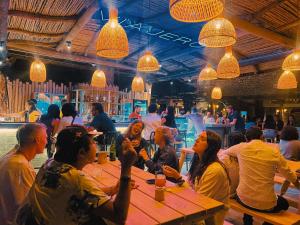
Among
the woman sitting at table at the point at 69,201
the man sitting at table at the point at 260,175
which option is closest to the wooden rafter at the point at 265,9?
the man sitting at table at the point at 260,175

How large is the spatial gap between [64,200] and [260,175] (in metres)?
2.32

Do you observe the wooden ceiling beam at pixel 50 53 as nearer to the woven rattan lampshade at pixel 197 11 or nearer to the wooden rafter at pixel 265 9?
the wooden rafter at pixel 265 9

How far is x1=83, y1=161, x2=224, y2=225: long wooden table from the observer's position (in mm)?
1675

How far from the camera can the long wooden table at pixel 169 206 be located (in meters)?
1.68

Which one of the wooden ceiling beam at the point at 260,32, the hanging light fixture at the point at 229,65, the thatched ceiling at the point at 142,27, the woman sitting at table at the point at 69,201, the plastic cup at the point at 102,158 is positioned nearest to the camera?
the woman sitting at table at the point at 69,201

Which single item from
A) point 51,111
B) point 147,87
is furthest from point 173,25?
point 147,87

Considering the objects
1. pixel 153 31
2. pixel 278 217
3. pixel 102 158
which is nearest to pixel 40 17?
pixel 153 31

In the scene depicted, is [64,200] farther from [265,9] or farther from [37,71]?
[37,71]

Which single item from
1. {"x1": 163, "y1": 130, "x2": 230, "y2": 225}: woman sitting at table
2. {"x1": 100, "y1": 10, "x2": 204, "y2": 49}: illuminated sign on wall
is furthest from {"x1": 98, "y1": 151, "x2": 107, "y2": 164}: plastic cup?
{"x1": 100, "y1": 10, "x2": 204, "y2": 49}: illuminated sign on wall

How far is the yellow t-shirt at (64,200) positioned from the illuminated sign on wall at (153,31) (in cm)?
412

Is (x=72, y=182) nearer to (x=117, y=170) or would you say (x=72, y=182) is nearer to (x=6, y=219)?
(x=6, y=219)

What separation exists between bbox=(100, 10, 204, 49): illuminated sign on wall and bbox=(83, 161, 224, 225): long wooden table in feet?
12.4

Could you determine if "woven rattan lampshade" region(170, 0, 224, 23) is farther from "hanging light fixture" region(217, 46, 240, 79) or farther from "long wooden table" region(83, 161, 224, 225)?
"hanging light fixture" region(217, 46, 240, 79)

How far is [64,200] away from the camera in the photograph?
127 cm
